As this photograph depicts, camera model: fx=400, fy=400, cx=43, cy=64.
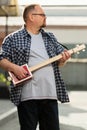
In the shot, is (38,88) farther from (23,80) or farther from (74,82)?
(74,82)

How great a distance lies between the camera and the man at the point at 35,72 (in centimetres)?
304

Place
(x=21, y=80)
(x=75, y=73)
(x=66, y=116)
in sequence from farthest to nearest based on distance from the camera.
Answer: (x=75, y=73), (x=66, y=116), (x=21, y=80)

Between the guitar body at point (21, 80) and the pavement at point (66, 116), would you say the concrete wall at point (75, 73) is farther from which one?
the guitar body at point (21, 80)

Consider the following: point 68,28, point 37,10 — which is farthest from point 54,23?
point 37,10

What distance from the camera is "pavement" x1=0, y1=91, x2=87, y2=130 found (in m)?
6.00

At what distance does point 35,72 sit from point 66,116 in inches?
170

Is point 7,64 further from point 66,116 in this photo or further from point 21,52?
point 66,116

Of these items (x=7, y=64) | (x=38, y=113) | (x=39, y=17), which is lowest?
(x=38, y=113)

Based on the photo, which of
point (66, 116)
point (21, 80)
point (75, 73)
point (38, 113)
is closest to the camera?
point (21, 80)

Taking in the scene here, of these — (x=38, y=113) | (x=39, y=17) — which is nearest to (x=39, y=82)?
(x=38, y=113)

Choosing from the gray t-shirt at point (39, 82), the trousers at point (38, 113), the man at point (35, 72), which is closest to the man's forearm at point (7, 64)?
the man at point (35, 72)

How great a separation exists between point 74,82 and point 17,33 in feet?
31.0

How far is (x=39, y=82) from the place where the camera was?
120 inches

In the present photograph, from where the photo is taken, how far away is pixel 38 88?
305cm
